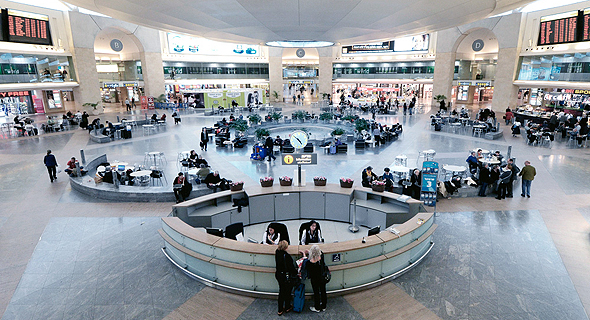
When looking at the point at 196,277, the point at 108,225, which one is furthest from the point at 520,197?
the point at 108,225

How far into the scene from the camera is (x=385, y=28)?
15.8 meters

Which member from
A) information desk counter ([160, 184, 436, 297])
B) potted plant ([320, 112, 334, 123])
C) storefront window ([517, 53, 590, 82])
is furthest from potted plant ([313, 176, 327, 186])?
storefront window ([517, 53, 590, 82])

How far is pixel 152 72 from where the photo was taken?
42125 millimetres

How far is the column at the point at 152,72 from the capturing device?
4166 cm

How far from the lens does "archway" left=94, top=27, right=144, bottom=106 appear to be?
138 ft

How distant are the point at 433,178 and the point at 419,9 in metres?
6.08

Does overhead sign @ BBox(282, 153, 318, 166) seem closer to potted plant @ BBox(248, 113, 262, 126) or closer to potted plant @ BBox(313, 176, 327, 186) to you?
potted plant @ BBox(313, 176, 327, 186)

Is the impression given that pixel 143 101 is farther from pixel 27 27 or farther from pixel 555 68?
pixel 555 68

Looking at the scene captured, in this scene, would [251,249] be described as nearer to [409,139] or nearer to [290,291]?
[290,291]

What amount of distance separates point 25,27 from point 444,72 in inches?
1671

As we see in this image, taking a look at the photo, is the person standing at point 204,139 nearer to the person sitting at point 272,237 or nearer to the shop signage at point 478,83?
the person sitting at point 272,237

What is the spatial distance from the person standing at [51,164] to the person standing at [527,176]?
16712mm

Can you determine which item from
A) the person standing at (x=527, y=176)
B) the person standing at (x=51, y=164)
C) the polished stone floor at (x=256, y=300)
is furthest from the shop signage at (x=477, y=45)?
the person standing at (x=51, y=164)

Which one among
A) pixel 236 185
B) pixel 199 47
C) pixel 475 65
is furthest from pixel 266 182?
pixel 475 65
